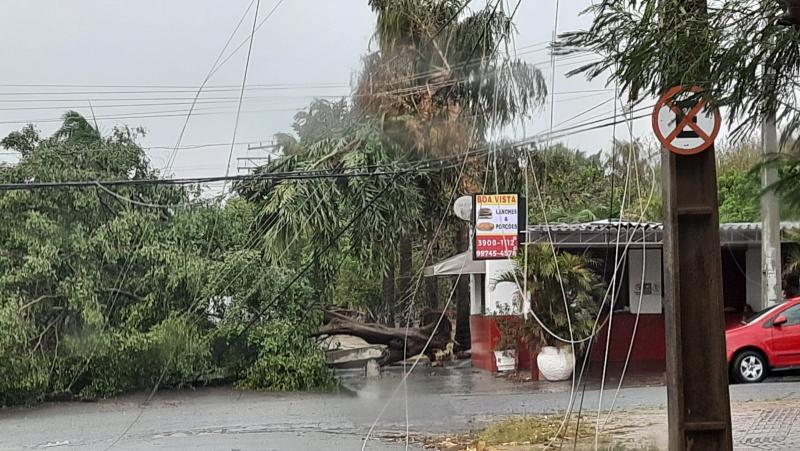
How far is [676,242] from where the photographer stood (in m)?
6.30

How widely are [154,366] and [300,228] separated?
3398mm

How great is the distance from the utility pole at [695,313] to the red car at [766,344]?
25.5 feet

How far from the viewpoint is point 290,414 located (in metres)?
12.6

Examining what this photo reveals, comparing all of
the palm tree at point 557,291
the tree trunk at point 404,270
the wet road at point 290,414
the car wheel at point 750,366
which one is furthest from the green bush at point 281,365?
the car wheel at point 750,366

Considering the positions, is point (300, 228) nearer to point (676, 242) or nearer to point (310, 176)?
point (310, 176)

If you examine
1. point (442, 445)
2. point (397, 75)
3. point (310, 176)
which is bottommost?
point (442, 445)

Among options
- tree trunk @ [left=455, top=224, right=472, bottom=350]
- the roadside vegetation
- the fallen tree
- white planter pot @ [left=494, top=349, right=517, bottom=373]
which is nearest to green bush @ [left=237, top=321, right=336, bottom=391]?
the roadside vegetation

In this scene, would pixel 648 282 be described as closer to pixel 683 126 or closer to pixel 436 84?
pixel 436 84

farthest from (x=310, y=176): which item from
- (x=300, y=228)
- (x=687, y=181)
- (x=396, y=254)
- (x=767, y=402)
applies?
(x=687, y=181)

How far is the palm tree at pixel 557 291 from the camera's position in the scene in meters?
14.5

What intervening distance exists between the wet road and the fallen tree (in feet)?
6.63

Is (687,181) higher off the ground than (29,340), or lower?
higher

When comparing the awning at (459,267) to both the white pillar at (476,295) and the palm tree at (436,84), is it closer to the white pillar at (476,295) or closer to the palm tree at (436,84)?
the white pillar at (476,295)

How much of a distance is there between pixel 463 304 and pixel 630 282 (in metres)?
4.70
